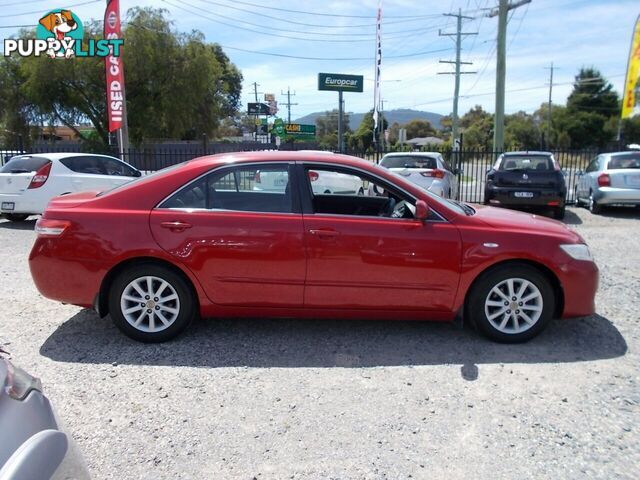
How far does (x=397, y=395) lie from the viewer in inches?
136

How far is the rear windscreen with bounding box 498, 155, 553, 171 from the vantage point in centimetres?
1161

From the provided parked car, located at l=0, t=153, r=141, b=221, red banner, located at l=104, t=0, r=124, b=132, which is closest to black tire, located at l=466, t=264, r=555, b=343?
parked car, located at l=0, t=153, r=141, b=221

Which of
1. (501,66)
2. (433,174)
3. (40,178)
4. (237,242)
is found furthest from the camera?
(501,66)

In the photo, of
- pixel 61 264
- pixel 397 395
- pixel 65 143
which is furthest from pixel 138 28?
pixel 397 395

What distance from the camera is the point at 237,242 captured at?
4.08m

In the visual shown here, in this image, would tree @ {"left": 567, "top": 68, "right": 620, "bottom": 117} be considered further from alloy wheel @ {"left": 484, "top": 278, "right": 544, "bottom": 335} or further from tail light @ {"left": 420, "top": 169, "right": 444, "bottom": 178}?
alloy wheel @ {"left": 484, "top": 278, "right": 544, "bottom": 335}

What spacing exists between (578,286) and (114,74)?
51.8ft

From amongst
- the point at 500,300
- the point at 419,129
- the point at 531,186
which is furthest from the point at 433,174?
the point at 419,129

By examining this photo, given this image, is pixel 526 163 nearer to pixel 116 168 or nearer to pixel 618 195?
pixel 618 195

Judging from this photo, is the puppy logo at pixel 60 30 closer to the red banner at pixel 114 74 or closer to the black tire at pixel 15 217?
the red banner at pixel 114 74

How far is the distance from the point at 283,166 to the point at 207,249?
0.94 metres

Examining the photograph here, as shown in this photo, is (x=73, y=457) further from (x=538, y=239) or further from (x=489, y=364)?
(x=538, y=239)

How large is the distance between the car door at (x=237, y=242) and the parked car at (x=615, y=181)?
32.5 feet

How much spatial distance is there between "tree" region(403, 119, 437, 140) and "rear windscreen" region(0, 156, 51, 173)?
118m
